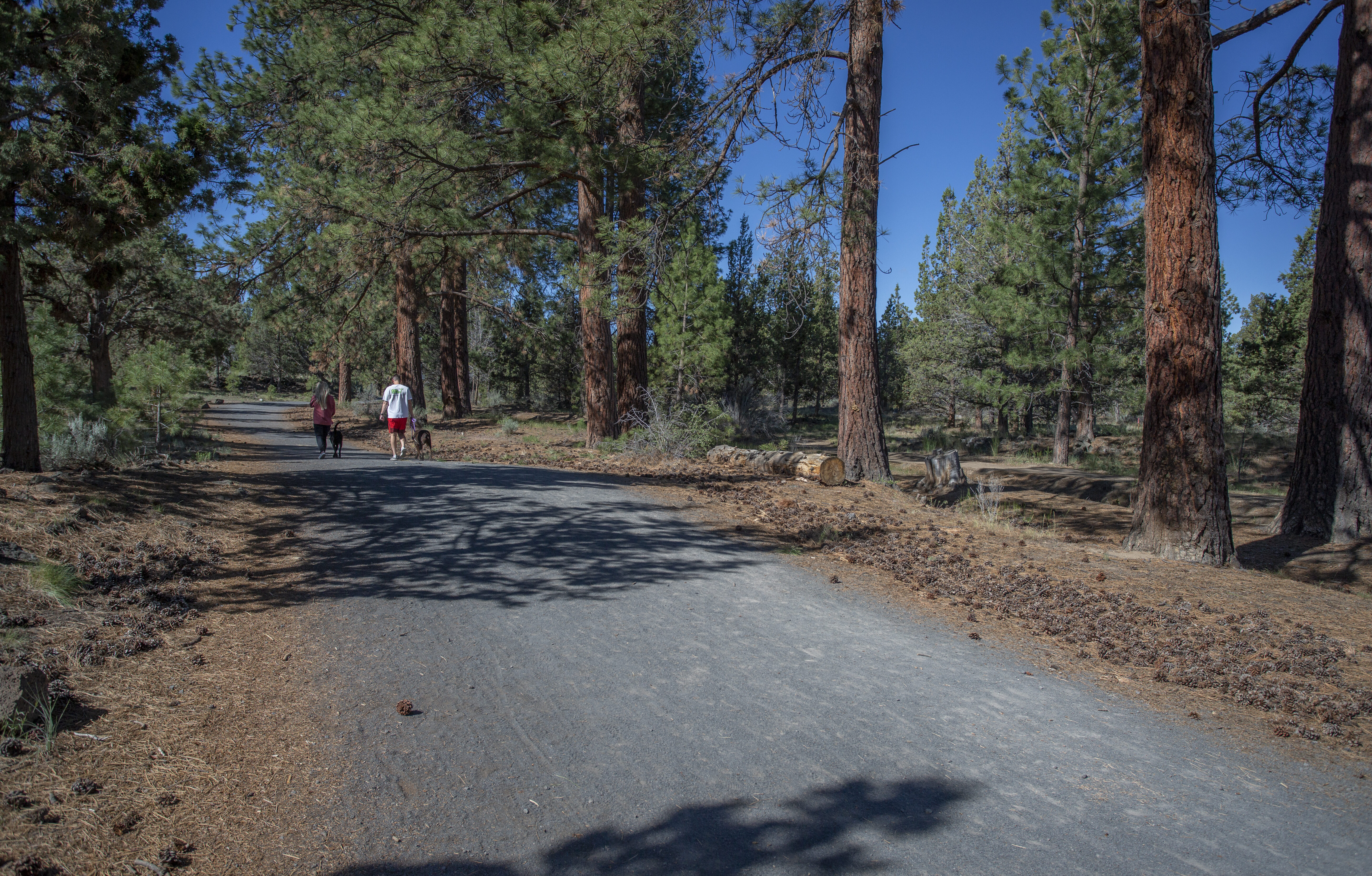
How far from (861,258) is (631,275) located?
12.6ft

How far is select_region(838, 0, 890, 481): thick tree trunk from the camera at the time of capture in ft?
34.6

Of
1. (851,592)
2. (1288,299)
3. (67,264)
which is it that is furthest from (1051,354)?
(67,264)

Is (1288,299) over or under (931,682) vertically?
over

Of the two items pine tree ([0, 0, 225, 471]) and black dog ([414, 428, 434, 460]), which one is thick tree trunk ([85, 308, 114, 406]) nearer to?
black dog ([414, 428, 434, 460])

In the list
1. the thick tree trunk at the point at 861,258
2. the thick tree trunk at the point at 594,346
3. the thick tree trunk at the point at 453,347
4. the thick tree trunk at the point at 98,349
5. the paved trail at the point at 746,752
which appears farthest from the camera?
the thick tree trunk at the point at 453,347

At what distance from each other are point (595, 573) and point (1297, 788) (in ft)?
16.0

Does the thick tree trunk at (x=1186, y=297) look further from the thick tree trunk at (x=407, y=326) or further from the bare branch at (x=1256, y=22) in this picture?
the thick tree trunk at (x=407, y=326)

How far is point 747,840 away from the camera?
285cm

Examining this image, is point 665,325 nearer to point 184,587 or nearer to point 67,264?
point 67,264

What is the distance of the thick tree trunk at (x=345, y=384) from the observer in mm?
39312

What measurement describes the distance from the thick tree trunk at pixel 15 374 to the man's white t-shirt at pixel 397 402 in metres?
5.72

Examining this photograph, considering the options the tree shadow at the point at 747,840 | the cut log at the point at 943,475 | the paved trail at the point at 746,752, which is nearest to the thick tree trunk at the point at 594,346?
the cut log at the point at 943,475

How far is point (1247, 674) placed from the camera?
4.62m

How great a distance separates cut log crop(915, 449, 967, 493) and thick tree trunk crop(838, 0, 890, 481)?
737 mm
